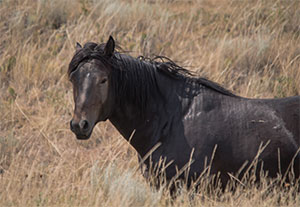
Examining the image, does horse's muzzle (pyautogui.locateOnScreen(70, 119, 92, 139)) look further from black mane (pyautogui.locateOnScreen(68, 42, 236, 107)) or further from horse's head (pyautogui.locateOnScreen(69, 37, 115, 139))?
black mane (pyautogui.locateOnScreen(68, 42, 236, 107))

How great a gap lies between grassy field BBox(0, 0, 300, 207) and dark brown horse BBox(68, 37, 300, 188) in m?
0.29

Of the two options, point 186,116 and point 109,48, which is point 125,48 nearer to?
point 186,116

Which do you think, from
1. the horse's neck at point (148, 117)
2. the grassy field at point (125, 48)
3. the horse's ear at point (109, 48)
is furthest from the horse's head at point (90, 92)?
the grassy field at point (125, 48)

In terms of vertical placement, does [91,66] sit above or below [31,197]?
above

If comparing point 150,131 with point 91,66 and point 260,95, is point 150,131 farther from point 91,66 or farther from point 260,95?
point 260,95

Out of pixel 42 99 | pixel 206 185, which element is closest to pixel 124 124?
pixel 206 185

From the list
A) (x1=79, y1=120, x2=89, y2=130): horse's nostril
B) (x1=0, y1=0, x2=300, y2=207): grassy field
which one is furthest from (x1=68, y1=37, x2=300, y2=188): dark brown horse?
(x1=0, y1=0, x2=300, y2=207): grassy field

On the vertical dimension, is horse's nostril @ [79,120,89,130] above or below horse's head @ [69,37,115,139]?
below

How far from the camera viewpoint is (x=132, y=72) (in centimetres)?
425

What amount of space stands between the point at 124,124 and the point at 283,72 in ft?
12.7

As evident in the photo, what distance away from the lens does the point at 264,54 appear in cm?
761

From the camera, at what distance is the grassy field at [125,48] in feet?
13.7

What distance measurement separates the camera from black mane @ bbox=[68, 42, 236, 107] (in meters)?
4.00

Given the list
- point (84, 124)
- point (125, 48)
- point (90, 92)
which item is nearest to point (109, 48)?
point (90, 92)
